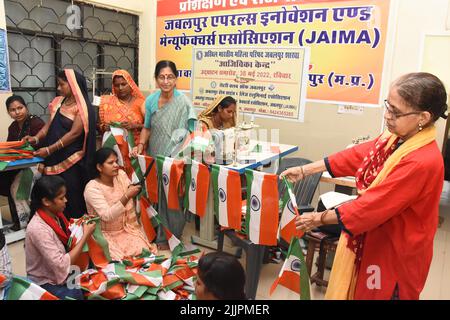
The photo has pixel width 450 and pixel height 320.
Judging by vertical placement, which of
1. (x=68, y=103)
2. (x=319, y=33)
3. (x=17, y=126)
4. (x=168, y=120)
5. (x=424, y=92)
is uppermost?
(x=319, y=33)

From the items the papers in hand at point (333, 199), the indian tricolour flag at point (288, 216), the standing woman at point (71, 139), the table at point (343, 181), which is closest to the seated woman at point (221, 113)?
the standing woman at point (71, 139)

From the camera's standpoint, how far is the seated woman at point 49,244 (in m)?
2.05

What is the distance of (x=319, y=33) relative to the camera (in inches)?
153

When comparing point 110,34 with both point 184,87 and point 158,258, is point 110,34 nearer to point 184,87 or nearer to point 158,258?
point 184,87

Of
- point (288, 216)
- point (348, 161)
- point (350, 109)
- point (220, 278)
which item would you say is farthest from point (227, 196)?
point (350, 109)

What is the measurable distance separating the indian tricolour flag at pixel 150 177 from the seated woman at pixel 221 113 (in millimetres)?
883

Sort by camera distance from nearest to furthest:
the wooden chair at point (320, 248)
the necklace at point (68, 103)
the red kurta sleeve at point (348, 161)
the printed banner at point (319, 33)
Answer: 1. the red kurta sleeve at point (348, 161)
2. the wooden chair at point (320, 248)
3. the necklace at point (68, 103)
4. the printed banner at point (319, 33)

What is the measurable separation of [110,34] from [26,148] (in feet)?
7.05

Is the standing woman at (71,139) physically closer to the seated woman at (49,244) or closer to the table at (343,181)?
the seated woman at (49,244)

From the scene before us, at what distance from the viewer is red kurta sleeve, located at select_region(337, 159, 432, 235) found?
138 centimetres

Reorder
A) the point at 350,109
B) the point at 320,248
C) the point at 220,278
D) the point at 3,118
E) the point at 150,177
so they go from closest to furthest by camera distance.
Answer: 1. the point at 220,278
2. the point at 320,248
3. the point at 150,177
4. the point at 3,118
5. the point at 350,109

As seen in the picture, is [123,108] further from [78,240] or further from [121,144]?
[78,240]

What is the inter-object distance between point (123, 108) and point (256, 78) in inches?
64.6

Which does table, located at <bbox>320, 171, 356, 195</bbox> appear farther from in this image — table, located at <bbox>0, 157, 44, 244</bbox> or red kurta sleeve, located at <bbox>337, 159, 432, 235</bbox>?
table, located at <bbox>0, 157, 44, 244</bbox>
